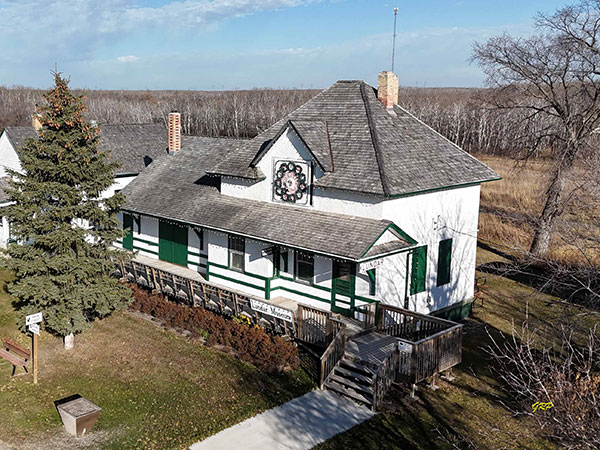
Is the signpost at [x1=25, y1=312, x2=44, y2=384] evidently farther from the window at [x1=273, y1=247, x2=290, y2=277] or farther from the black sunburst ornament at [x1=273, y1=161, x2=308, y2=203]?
the black sunburst ornament at [x1=273, y1=161, x2=308, y2=203]

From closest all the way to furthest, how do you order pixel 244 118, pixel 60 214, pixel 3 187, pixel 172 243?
pixel 60 214 < pixel 172 243 < pixel 3 187 < pixel 244 118

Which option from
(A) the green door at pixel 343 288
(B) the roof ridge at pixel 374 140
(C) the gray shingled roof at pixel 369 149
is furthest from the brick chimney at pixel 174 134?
(A) the green door at pixel 343 288

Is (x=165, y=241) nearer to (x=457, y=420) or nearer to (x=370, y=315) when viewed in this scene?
(x=370, y=315)

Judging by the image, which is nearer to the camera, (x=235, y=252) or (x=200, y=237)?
(x=235, y=252)

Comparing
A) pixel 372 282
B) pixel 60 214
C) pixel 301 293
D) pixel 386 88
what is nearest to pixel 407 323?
pixel 372 282

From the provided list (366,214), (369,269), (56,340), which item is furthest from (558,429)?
(56,340)

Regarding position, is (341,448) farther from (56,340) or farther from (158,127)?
(158,127)

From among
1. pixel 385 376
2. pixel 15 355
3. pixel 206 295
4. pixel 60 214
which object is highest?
pixel 60 214
